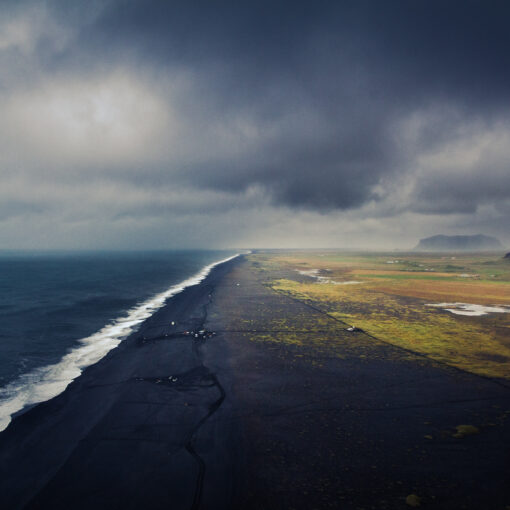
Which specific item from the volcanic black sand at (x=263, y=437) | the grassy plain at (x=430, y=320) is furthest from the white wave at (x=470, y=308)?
the volcanic black sand at (x=263, y=437)

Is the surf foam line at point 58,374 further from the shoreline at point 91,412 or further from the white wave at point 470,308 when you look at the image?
the white wave at point 470,308

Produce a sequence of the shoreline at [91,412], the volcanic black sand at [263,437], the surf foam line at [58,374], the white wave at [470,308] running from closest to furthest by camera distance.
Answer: the volcanic black sand at [263,437], the shoreline at [91,412], the surf foam line at [58,374], the white wave at [470,308]

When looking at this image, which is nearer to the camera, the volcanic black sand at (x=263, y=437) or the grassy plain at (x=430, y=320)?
the volcanic black sand at (x=263, y=437)

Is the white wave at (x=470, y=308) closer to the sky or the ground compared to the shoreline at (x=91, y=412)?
closer to the ground

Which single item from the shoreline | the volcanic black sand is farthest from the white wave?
the shoreline

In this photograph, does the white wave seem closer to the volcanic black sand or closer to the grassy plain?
the grassy plain

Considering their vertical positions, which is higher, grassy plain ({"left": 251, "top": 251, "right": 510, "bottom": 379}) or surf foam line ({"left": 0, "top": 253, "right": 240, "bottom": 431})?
grassy plain ({"left": 251, "top": 251, "right": 510, "bottom": 379})

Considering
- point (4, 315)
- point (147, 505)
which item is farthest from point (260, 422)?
point (4, 315)

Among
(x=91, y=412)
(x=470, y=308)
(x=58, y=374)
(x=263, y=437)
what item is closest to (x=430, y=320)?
(x=470, y=308)
